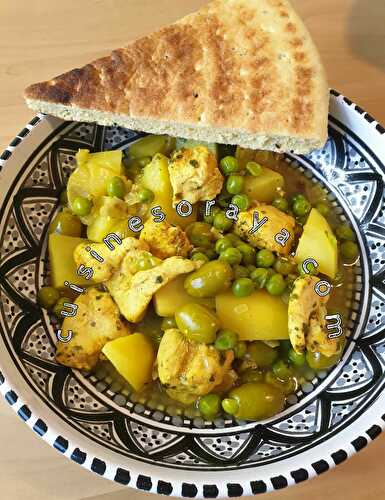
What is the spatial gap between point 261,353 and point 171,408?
32 cm

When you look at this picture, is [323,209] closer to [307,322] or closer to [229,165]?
[229,165]

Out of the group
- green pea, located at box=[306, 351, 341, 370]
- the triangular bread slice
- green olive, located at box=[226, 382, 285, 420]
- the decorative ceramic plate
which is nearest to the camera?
the decorative ceramic plate

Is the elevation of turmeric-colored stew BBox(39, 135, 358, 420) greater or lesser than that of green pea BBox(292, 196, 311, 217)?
lesser

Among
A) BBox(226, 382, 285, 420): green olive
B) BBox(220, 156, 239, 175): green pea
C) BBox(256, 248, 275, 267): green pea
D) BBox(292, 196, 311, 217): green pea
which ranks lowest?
BBox(226, 382, 285, 420): green olive

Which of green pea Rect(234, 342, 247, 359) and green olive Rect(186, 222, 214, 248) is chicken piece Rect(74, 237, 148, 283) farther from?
green pea Rect(234, 342, 247, 359)

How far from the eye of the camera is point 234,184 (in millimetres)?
1801

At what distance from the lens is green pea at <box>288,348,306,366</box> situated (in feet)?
5.38

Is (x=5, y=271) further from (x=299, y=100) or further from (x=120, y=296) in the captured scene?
(x=299, y=100)

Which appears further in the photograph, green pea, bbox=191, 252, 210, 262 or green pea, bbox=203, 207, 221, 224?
green pea, bbox=203, 207, 221, 224

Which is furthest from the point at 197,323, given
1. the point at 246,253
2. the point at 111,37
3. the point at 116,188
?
the point at 111,37

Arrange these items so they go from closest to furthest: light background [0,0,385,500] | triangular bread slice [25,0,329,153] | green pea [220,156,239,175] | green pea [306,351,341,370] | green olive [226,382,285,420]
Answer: green olive [226,382,285,420], green pea [306,351,341,370], triangular bread slice [25,0,329,153], green pea [220,156,239,175], light background [0,0,385,500]

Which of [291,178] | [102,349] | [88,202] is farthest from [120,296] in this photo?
[291,178]

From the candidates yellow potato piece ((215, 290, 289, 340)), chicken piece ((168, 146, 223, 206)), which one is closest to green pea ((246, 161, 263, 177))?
chicken piece ((168, 146, 223, 206))

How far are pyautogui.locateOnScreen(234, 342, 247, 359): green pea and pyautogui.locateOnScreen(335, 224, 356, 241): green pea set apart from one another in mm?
545
